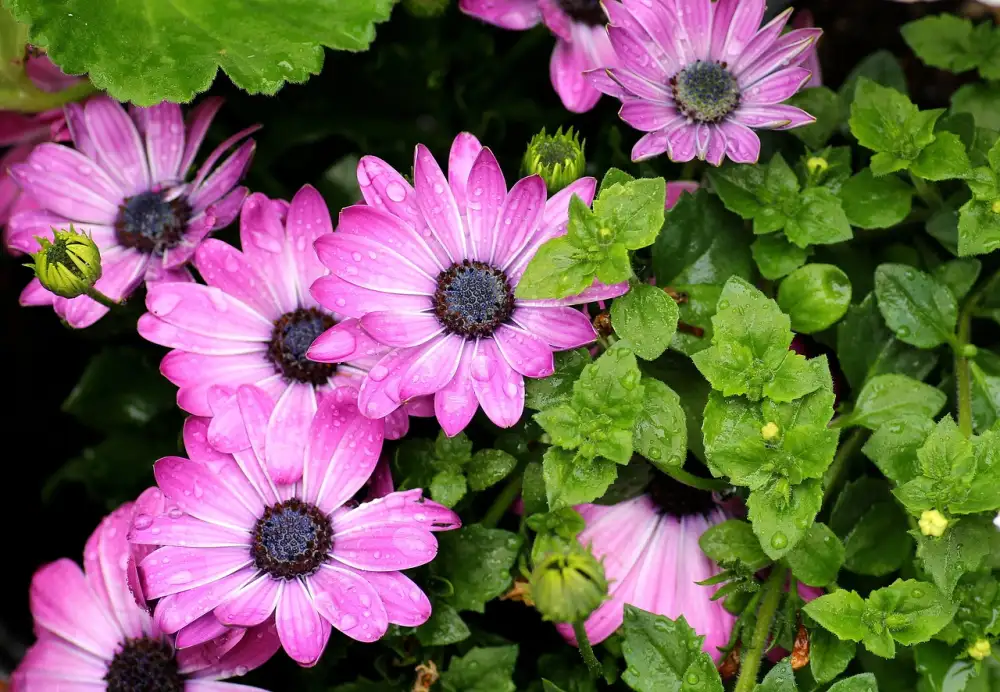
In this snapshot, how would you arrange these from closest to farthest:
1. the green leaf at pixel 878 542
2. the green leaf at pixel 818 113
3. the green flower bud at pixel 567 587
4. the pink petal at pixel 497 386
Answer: the green flower bud at pixel 567 587 < the pink petal at pixel 497 386 < the green leaf at pixel 878 542 < the green leaf at pixel 818 113

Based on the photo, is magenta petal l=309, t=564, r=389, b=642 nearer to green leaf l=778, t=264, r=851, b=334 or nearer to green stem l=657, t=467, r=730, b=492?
green stem l=657, t=467, r=730, b=492

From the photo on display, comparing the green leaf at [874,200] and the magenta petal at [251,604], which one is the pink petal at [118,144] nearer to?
the magenta petal at [251,604]

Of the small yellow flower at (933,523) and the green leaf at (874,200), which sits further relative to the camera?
the green leaf at (874,200)

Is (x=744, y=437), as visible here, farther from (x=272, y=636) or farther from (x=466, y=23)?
(x=466, y=23)

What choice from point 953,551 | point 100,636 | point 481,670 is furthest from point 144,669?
point 953,551

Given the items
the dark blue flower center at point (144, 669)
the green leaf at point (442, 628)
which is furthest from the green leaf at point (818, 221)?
the dark blue flower center at point (144, 669)

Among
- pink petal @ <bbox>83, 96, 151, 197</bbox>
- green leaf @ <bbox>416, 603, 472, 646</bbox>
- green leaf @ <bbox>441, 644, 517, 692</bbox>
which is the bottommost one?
green leaf @ <bbox>441, 644, 517, 692</bbox>

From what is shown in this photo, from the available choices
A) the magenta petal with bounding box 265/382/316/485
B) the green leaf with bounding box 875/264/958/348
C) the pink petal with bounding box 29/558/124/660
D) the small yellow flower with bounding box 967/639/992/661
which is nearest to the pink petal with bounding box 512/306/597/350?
the magenta petal with bounding box 265/382/316/485

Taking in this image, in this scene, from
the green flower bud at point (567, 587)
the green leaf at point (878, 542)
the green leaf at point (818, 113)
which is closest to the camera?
the green flower bud at point (567, 587)
